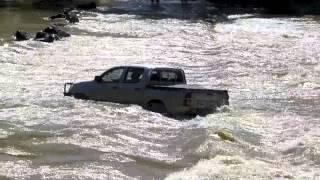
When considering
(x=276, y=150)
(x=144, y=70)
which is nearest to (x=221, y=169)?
(x=276, y=150)

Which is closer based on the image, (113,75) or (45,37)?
(113,75)

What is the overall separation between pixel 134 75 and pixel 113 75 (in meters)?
1.14

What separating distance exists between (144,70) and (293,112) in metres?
5.00

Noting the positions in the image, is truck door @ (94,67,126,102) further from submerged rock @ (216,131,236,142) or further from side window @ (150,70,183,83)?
submerged rock @ (216,131,236,142)

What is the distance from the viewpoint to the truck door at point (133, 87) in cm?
1908

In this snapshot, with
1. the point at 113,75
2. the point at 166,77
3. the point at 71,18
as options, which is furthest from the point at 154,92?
the point at 71,18

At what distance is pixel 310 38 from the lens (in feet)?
146

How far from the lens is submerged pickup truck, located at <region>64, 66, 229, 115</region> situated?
60.7ft

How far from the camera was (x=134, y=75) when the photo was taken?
19516 millimetres

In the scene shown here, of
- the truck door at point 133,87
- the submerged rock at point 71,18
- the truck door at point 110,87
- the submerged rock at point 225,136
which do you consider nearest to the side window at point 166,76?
the truck door at point 133,87

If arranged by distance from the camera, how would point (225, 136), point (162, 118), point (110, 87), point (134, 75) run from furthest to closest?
point (110, 87), point (134, 75), point (162, 118), point (225, 136)

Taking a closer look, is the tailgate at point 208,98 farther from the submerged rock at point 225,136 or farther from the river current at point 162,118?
the submerged rock at point 225,136

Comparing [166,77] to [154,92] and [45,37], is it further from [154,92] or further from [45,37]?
[45,37]

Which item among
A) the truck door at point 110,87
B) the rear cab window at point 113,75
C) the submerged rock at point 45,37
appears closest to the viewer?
the truck door at point 110,87
